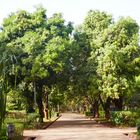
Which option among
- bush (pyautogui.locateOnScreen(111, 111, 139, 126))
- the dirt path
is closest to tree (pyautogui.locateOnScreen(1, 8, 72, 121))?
the dirt path

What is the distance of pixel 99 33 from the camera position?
1688 inches

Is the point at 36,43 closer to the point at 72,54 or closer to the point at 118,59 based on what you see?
the point at 72,54

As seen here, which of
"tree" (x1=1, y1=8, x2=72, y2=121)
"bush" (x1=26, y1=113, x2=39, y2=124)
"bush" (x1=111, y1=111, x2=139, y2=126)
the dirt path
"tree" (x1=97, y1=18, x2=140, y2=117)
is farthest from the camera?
"tree" (x1=1, y1=8, x2=72, y2=121)

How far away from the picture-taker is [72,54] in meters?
43.1

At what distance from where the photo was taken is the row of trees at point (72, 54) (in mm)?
39188

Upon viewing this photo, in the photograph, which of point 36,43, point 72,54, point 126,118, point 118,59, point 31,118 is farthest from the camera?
point 72,54

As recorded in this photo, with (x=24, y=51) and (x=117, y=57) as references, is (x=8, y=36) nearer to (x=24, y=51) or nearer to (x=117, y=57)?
(x=24, y=51)

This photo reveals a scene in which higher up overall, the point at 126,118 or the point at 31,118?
the point at 31,118

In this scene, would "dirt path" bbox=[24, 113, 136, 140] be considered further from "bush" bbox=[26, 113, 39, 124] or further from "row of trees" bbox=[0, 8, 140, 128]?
"row of trees" bbox=[0, 8, 140, 128]

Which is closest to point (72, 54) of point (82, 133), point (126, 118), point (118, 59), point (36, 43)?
point (36, 43)

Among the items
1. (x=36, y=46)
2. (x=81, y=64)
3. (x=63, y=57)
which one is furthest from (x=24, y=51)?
(x=81, y=64)

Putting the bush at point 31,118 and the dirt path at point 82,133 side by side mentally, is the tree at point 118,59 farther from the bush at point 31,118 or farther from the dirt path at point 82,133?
the bush at point 31,118

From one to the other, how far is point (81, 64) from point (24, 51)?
22.8 ft

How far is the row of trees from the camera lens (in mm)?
39188
